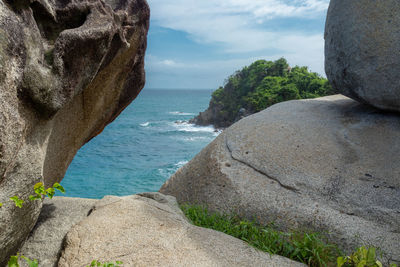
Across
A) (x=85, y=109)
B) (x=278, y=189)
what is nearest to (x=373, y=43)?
(x=278, y=189)

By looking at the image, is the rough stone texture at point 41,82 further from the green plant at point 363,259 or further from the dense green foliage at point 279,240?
the green plant at point 363,259

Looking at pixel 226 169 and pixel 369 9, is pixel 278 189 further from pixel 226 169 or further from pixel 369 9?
pixel 369 9

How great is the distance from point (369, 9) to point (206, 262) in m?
4.92

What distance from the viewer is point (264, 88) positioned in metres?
29.0

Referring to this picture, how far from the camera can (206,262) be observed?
3229mm

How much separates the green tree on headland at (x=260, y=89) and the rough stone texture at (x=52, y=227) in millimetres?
21100

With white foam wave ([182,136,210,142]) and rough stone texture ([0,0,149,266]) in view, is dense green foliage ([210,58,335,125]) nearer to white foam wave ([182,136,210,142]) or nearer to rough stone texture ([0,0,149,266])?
white foam wave ([182,136,210,142])

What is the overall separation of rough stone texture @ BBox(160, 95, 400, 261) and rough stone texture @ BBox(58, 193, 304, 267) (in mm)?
1285

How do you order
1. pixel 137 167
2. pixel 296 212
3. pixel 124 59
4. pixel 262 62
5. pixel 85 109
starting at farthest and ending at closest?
pixel 262 62 → pixel 137 167 → pixel 124 59 → pixel 85 109 → pixel 296 212

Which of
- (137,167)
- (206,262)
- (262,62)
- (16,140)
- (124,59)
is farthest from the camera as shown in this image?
(262,62)

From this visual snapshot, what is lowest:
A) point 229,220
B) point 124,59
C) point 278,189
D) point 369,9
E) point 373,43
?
point 229,220

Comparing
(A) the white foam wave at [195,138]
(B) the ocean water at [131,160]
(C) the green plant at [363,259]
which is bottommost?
(B) the ocean water at [131,160]

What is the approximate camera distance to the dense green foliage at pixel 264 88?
25689 millimetres

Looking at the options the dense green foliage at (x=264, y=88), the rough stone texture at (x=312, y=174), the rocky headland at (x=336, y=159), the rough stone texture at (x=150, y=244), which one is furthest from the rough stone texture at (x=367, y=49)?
the dense green foliage at (x=264, y=88)
